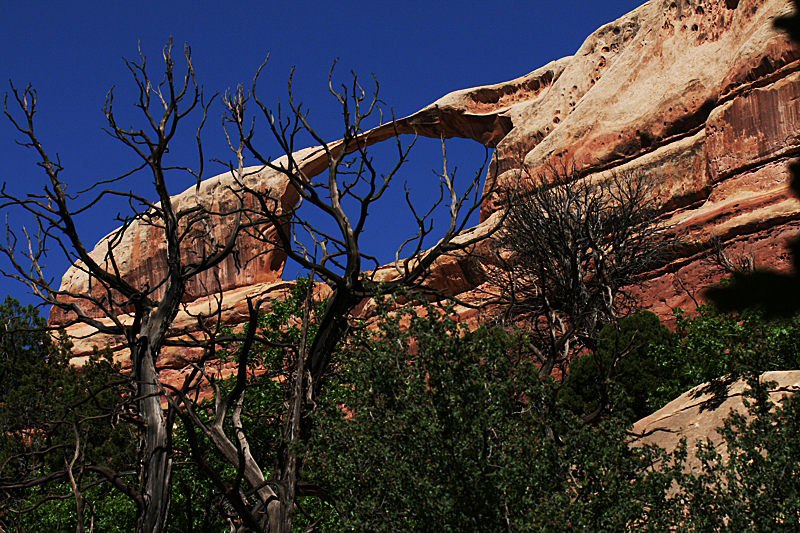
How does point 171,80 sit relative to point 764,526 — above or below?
above

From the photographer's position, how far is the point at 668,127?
3134cm

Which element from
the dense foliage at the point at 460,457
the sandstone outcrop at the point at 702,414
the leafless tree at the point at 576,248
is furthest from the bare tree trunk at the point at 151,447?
the leafless tree at the point at 576,248

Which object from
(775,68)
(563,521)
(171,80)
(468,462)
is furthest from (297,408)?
(775,68)

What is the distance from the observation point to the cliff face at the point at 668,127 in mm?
25938

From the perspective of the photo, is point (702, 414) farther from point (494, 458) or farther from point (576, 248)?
point (576, 248)

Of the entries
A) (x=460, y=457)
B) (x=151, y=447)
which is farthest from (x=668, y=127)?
(x=151, y=447)

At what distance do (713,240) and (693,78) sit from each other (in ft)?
31.4

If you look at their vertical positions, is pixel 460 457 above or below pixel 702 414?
above

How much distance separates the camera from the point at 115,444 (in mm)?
20672

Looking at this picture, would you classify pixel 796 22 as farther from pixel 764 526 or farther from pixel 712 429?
pixel 712 429

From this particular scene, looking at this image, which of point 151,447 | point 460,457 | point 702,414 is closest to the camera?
point 460,457

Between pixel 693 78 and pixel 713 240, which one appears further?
pixel 693 78

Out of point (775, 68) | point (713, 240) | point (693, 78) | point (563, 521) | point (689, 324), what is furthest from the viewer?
point (693, 78)

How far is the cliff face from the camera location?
85.1ft
